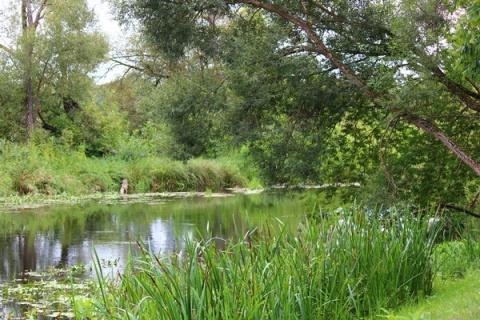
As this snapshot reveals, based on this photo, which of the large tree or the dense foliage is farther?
the dense foliage

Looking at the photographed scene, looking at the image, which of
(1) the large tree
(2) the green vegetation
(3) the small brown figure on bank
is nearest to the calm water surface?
(2) the green vegetation

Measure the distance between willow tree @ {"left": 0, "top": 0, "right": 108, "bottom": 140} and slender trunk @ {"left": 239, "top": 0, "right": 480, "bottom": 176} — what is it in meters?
16.4

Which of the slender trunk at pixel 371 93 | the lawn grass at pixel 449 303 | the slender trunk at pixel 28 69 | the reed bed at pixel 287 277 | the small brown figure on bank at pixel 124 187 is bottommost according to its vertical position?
the lawn grass at pixel 449 303

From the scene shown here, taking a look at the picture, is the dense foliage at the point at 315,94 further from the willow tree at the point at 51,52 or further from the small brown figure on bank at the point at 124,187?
the willow tree at the point at 51,52

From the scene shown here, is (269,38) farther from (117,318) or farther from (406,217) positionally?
(117,318)

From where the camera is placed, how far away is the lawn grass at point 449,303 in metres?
4.60

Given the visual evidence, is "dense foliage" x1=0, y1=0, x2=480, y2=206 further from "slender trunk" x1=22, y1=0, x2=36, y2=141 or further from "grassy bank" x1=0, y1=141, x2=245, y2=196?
"slender trunk" x1=22, y1=0, x2=36, y2=141

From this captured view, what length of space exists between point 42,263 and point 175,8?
16.9ft

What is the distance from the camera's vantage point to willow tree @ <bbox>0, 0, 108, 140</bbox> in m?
26.1

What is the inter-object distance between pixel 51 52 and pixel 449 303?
23498 mm

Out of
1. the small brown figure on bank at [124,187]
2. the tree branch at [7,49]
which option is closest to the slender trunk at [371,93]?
the small brown figure on bank at [124,187]

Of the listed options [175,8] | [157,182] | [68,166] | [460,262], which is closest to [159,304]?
[460,262]

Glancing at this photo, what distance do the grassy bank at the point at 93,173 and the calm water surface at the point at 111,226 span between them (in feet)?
7.76

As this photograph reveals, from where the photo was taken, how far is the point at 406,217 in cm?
639
